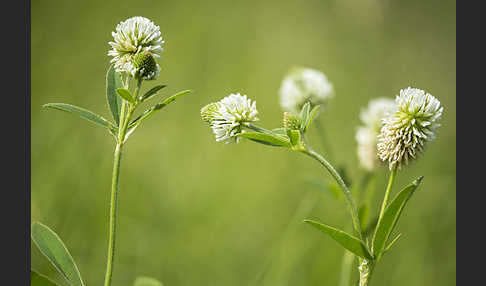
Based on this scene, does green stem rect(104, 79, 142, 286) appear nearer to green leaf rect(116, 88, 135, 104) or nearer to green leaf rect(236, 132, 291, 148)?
green leaf rect(116, 88, 135, 104)

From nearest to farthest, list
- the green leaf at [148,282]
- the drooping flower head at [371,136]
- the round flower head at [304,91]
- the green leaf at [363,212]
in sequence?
the green leaf at [148,282]
the green leaf at [363,212]
the drooping flower head at [371,136]
the round flower head at [304,91]

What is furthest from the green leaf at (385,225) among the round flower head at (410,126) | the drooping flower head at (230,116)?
the drooping flower head at (230,116)

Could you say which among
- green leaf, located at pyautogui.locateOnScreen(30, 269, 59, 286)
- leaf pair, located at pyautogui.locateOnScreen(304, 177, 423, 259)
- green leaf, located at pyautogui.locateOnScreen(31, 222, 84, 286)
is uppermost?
leaf pair, located at pyautogui.locateOnScreen(304, 177, 423, 259)

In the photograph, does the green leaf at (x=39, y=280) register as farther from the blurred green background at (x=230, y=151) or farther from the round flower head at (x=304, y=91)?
the round flower head at (x=304, y=91)

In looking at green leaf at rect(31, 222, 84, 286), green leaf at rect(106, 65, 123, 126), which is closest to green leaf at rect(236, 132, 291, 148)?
green leaf at rect(106, 65, 123, 126)

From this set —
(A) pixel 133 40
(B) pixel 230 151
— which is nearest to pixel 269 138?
(A) pixel 133 40

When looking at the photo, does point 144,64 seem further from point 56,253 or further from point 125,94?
point 56,253
